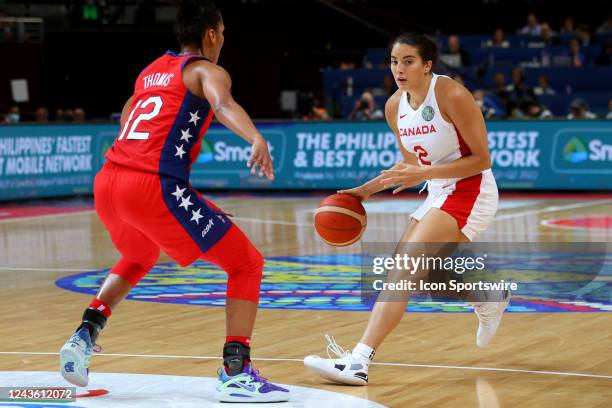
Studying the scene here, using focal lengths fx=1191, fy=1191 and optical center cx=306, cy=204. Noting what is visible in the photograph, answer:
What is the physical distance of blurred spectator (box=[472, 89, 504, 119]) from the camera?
19156 millimetres

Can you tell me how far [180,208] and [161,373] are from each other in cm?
108

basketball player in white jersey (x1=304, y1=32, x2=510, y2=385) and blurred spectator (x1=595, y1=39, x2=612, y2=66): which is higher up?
blurred spectator (x1=595, y1=39, x2=612, y2=66)

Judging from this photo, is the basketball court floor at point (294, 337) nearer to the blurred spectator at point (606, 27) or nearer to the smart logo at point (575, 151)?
the smart logo at point (575, 151)

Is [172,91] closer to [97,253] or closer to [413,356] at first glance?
[413,356]

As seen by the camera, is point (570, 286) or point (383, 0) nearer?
point (570, 286)

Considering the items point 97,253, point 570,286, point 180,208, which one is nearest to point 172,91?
point 180,208

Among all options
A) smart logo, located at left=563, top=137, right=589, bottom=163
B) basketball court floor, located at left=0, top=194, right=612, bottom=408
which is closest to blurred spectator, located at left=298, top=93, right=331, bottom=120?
smart logo, located at left=563, top=137, right=589, bottom=163

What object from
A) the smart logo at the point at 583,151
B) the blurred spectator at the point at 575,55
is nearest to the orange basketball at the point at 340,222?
the smart logo at the point at 583,151

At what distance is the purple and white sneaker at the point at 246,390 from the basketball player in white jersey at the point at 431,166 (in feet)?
1.55

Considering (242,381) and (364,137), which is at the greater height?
(364,137)

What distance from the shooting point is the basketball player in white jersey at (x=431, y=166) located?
5809 millimetres

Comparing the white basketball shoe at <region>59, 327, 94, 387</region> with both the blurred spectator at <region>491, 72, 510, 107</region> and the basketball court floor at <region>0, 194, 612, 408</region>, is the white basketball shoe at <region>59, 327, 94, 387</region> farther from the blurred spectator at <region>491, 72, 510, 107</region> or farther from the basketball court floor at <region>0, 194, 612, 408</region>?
the blurred spectator at <region>491, 72, 510, 107</region>

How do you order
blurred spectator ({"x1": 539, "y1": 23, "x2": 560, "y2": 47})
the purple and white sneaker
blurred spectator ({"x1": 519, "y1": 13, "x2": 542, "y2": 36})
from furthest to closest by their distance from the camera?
blurred spectator ({"x1": 519, "y1": 13, "x2": 542, "y2": 36}) < blurred spectator ({"x1": 539, "y1": 23, "x2": 560, "y2": 47}) < the purple and white sneaker

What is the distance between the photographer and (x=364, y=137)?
18.6 meters
